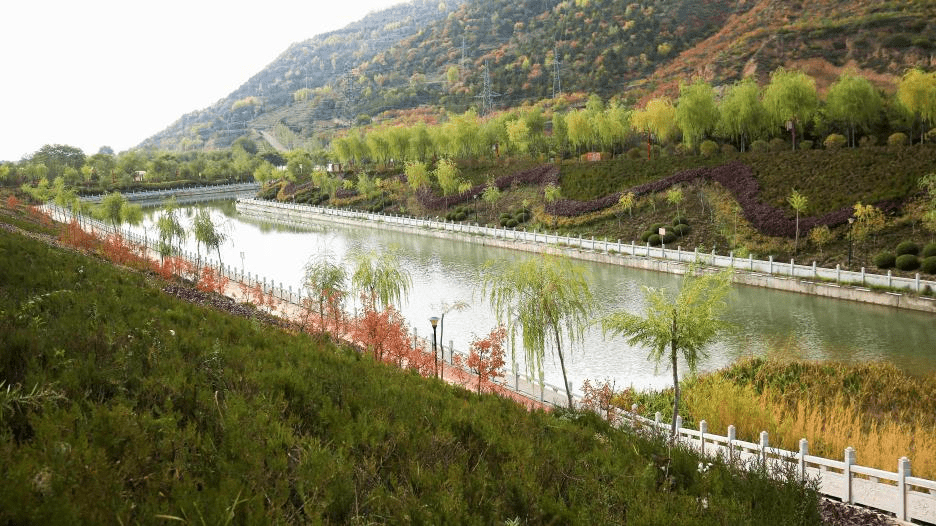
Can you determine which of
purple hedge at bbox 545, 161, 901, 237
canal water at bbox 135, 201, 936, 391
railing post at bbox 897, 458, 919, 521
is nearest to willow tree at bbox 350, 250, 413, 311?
canal water at bbox 135, 201, 936, 391

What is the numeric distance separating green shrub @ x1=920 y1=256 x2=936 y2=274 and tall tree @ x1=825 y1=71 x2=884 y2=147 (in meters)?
22.0

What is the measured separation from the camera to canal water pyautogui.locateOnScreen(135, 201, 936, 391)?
22016mm

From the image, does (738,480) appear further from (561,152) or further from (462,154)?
(462,154)

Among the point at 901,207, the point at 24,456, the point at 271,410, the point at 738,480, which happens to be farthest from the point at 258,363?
the point at 901,207

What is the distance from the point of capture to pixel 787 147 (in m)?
51.2

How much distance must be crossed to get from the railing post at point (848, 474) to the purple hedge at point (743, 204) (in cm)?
2912

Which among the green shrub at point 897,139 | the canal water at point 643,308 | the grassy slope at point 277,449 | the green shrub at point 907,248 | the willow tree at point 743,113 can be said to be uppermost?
the willow tree at point 743,113

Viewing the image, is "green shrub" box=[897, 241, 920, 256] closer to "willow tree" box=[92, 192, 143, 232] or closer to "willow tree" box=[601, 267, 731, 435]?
"willow tree" box=[601, 267, 731, 435]

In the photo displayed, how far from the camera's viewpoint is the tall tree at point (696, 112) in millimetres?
51594


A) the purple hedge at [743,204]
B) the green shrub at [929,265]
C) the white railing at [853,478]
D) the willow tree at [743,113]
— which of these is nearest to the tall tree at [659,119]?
the willow tree at [743,113]

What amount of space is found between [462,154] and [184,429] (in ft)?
252

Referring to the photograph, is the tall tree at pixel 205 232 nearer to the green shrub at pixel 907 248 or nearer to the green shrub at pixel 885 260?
the green shrub at pixel 885 260

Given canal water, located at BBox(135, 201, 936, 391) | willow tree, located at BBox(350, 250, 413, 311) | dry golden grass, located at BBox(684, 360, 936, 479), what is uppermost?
willow tree, located at BBox(350, 250, 413, 311)

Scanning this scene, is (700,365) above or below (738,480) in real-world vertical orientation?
below
